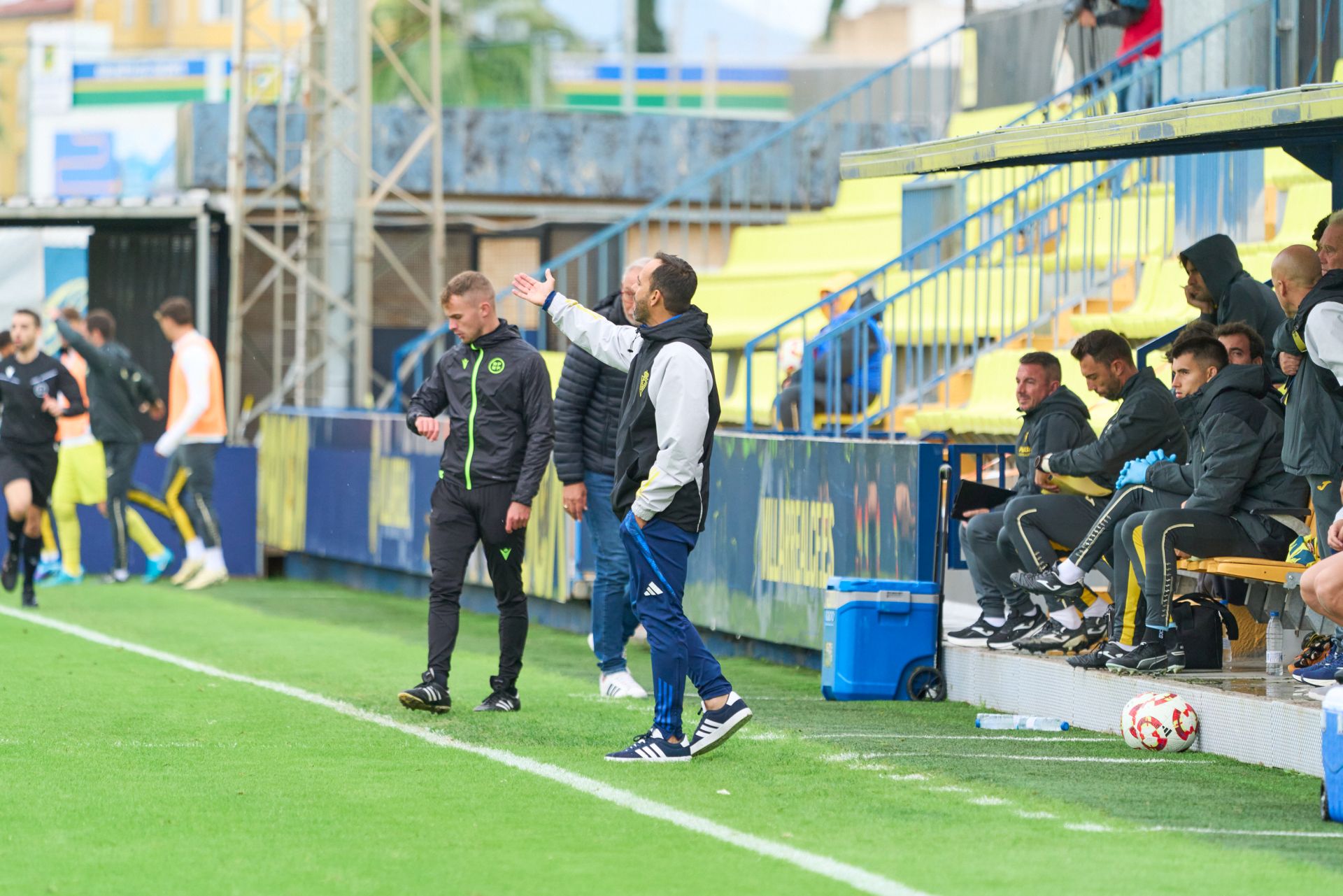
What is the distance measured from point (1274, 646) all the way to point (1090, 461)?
123cm

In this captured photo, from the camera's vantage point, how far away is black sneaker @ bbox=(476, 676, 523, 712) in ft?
32.0

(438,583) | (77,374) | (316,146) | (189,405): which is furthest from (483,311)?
(316,146)

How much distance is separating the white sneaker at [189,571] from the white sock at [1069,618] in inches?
376

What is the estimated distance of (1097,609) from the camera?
10.2m

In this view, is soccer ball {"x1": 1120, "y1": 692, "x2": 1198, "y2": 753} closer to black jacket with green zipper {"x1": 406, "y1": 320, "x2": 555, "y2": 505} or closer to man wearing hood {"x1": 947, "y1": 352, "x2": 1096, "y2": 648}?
man wearing hood {"x1": 947, "y1": 352, "x2": 1096, "y2": 648}

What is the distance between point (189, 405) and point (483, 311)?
26.6 ft

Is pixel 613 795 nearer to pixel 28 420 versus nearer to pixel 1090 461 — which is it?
pixel 1090 461

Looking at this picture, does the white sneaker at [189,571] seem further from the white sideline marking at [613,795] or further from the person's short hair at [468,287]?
the person's short hair at [468,287]

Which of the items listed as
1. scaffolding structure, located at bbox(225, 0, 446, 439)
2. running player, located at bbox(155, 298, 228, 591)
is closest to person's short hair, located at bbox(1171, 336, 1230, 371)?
running player, located at bbox(155, 298, 228, 591)

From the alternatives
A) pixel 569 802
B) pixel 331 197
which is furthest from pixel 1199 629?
pixel 331 197

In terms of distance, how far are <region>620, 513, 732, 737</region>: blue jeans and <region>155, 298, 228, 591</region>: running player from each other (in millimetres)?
9643

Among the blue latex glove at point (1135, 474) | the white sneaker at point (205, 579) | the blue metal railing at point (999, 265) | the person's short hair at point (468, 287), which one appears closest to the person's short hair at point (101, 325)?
the white sneaker at point (205, 579)

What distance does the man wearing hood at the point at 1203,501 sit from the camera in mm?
8906

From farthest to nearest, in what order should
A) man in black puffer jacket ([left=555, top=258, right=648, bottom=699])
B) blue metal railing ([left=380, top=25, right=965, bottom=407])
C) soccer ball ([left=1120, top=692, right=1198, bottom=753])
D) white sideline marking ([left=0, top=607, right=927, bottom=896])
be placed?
1. blue metal railing ([left=380, top=25, right=965, bottom=407])
2. man in black puffer jacket ([left=555, top=258, right=648, bottom=699])
3. soccer ball ([left=1120, top=692, right=1198, bottom=753])
4. white sideline marking ([left=0, top=607, right=927, bottom=896])
